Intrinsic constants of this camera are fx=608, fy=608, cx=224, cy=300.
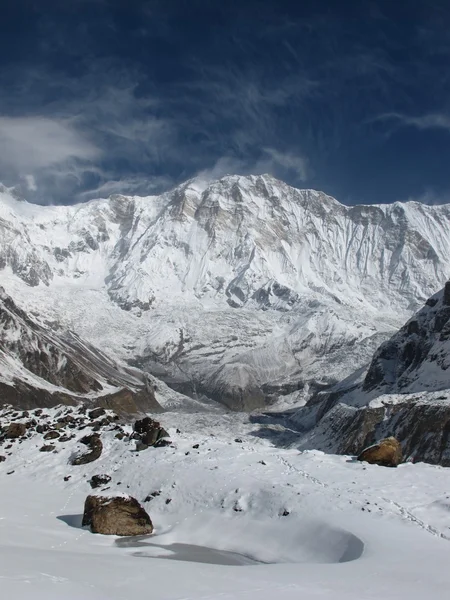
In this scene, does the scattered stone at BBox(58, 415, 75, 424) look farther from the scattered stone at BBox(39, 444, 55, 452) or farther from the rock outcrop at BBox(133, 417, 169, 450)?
the rock outcrop at BBox(133, 417, 169, 450)

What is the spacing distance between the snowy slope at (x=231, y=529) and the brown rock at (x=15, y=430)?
609cm

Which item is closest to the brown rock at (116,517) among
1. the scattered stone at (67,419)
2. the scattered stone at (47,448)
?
the scattered stone at (47,448)

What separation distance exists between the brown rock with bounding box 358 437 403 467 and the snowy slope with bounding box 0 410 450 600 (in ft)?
3.31

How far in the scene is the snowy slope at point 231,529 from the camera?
52.9 feet

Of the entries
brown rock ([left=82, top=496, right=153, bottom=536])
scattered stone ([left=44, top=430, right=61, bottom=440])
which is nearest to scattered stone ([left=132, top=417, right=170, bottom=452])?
scattered stone ([left=44, top=430, right=61, bottom=440])

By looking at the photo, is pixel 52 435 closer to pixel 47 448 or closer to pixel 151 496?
pixel 47 448

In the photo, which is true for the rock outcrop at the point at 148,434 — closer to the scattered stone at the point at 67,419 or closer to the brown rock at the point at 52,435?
the brown rock at the point at 52,435

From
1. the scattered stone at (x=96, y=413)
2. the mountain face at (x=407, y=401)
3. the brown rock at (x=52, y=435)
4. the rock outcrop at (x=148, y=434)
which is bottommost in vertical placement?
the brown rock at (x=52, y=435)

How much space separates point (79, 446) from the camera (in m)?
43.3

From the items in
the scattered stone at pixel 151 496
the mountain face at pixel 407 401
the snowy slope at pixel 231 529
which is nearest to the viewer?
the snowy slope at pixel 231 529

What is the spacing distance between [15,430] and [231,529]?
28329 mm

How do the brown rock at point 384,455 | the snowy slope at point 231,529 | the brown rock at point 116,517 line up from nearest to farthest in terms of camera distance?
the snowy slope at point 231,529
the brown rock at point 116,517
the brown rock at point 384,455

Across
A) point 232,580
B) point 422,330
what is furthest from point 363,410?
point 232,580

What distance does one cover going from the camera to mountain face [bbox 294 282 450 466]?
305ft
